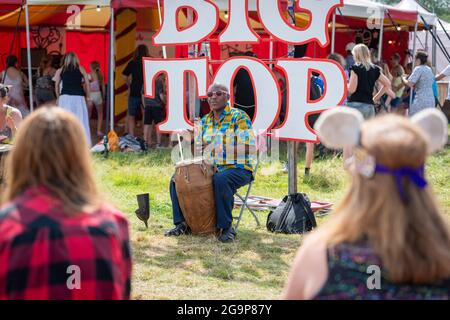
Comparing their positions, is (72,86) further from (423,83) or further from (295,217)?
(295,217)

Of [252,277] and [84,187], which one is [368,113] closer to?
[252,277]

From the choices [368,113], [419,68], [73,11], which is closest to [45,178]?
[368,113]

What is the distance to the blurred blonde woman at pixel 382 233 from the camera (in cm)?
205

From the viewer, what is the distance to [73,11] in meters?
16.0

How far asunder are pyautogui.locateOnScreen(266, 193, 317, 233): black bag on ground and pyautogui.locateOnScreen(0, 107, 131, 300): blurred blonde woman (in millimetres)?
4433

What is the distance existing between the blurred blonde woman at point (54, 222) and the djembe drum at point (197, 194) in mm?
4131

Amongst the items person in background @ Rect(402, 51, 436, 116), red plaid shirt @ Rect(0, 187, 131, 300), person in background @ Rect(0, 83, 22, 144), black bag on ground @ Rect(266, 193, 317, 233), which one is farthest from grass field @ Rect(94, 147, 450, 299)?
person in background @ Rect(402, 51, 436, 116)

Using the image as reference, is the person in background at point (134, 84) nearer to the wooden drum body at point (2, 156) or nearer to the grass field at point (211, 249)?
the grass field at point (211, 249)

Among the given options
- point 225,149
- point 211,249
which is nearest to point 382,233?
point 211,249

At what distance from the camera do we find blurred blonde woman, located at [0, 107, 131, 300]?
2.24 m

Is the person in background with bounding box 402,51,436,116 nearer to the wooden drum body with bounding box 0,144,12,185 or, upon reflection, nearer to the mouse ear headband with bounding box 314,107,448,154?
the wooden drum body with bounding box 0,144,12,185

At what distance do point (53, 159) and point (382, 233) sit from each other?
0.95 meters

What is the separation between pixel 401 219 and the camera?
2041mm

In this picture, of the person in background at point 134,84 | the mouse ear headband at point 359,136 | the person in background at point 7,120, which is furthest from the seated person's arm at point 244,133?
the person in background at point 134,84
